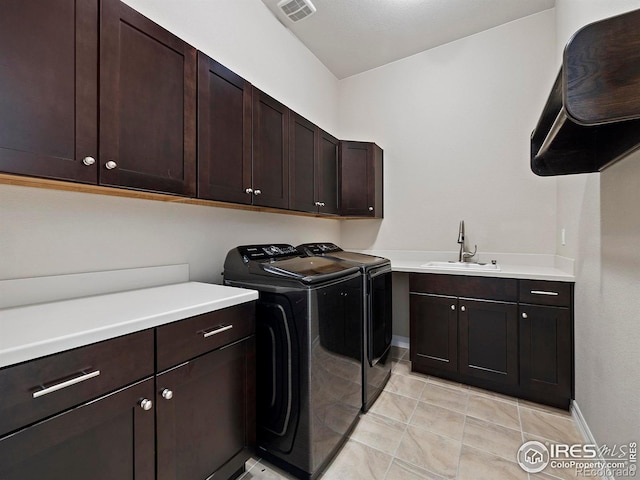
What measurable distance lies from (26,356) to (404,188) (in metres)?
3.07

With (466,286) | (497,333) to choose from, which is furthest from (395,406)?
(466,286)

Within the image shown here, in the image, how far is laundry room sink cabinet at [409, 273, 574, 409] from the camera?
6.50 feet

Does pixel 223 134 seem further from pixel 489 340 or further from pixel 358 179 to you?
pixel 489 340

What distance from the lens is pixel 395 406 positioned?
2.07 metres

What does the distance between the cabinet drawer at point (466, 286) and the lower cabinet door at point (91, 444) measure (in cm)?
207

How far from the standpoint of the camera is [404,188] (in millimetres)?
3146

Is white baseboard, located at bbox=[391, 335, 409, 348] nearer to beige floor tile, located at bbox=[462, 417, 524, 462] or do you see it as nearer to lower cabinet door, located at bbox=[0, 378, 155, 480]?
beige floor tile, located at bbox=[462, 417, 524, 462]

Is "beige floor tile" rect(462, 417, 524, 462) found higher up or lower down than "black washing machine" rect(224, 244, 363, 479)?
lower down

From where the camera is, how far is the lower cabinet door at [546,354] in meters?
1.96

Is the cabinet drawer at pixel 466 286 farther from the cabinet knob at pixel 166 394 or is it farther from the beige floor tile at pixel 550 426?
the cabinet knob at pixel 166 394

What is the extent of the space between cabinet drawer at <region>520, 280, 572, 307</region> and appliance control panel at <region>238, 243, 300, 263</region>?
1714mm

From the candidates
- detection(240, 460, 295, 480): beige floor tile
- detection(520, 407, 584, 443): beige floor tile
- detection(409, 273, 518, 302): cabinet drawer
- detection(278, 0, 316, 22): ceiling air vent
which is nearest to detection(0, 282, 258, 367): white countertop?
detection(240, 460, 295, 480): beige floor tile

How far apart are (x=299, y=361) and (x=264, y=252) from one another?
2.56ft

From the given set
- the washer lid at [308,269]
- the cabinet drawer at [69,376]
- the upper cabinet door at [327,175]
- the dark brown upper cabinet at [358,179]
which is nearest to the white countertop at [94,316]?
the cabinet drawer at [69,376]
